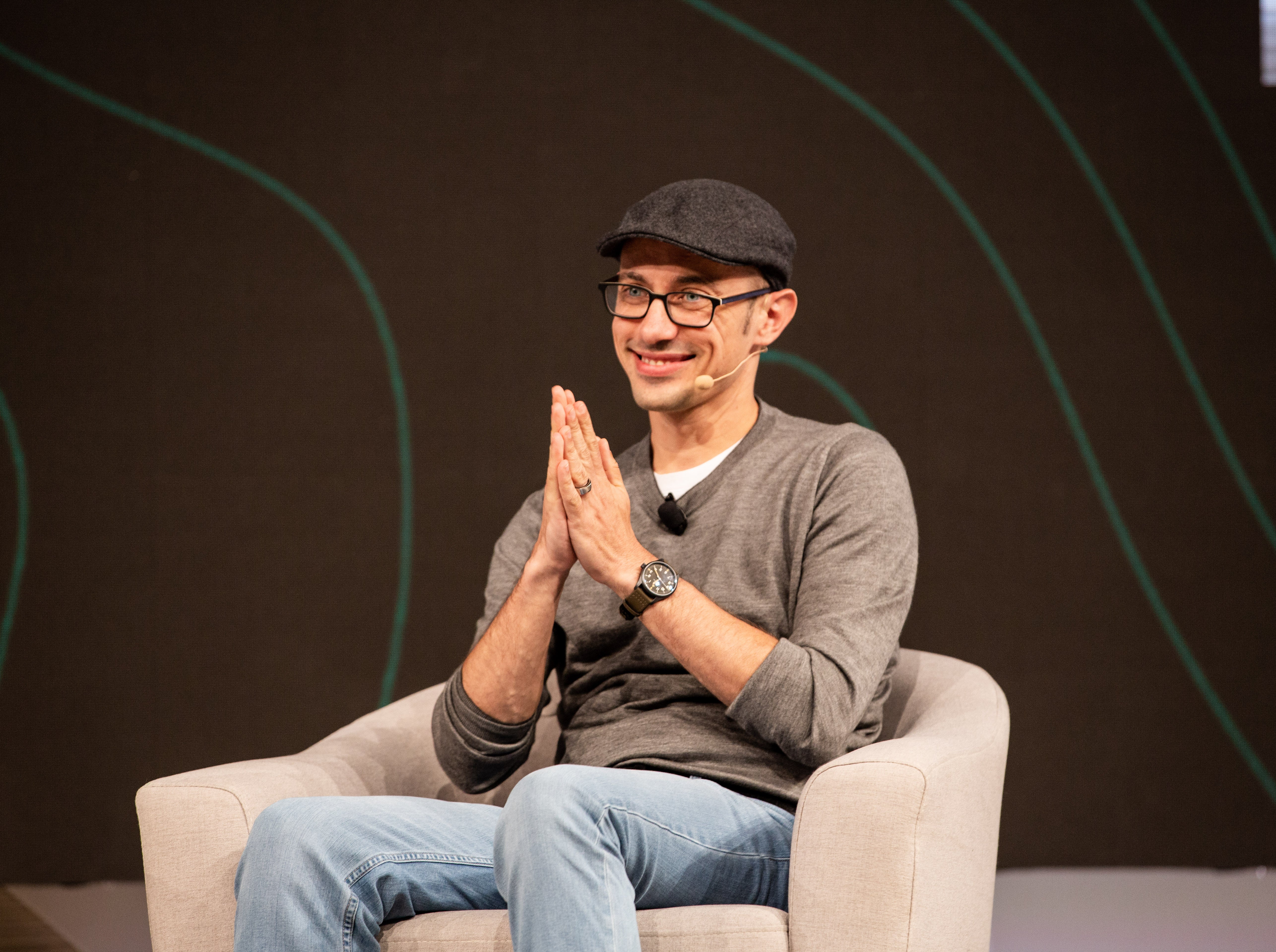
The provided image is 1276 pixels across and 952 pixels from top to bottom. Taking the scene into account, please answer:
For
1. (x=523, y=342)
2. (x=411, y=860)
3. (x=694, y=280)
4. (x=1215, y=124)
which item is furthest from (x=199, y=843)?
(x=1215, y=124)

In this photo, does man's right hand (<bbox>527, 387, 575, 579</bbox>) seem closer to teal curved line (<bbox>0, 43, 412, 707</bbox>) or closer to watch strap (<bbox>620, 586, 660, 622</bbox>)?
watch strap (<bbox>620, 586, 660, 622</bbox>)

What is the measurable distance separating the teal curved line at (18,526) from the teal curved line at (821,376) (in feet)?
6.09

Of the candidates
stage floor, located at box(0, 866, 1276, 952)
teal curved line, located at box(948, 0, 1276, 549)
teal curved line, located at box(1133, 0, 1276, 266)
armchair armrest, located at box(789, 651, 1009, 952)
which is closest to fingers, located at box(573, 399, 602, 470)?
armchair armrest, located at box(789, 651, 1009, 952)

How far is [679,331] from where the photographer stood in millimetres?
1873

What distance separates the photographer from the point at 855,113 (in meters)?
2.88

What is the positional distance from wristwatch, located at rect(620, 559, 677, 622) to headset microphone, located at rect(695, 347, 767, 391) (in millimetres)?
360

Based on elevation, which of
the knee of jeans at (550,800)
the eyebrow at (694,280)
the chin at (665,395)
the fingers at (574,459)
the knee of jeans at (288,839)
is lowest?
the knee of jeans at (288,839)

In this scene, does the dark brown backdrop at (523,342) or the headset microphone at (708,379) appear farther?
Answer: the dark brown backdrop at (523,342)

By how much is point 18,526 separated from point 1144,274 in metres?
2.84

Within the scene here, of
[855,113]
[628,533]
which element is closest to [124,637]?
[628,533]

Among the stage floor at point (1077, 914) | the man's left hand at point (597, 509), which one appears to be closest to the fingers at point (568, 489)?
the man's left hand at point (597, 509)

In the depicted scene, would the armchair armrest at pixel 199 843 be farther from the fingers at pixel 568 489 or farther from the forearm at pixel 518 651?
the fingers at pixel 568 489

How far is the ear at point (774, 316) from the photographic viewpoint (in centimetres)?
194

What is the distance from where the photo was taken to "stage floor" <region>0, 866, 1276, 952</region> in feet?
8.11
